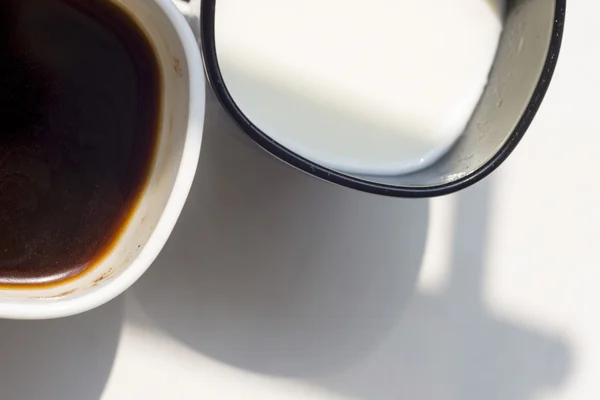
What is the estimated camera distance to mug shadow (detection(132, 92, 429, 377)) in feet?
2.03

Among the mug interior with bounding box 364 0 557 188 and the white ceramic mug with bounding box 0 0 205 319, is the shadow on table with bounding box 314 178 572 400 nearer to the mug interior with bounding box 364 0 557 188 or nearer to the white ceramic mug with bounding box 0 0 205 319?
the mug interior with bounding box 364 0 557 188

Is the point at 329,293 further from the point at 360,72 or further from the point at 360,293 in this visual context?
the point at 360,72

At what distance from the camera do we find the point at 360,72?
1.93 feet

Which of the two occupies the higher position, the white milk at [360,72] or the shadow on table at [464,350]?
the white milk at [360,72]

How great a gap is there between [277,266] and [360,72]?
180 mm

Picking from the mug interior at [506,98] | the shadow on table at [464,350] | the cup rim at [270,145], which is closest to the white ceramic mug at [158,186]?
the cup rim at [270,145]

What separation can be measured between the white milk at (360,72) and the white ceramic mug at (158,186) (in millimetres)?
49

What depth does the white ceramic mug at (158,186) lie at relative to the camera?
484 mm

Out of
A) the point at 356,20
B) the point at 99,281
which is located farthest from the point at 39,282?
the point at 356,20

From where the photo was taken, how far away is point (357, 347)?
0.65m

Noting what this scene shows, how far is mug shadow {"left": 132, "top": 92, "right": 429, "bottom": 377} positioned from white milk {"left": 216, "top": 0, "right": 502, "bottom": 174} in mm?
60

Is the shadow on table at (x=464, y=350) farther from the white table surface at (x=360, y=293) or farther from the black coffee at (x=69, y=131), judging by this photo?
the black coffee at (x=69, y=131)

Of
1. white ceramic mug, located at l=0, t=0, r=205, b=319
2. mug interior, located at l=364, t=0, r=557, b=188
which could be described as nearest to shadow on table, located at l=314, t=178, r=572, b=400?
mug interior, located at l=364, t=0, r=557, b=188

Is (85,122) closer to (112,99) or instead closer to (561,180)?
(112,99)
